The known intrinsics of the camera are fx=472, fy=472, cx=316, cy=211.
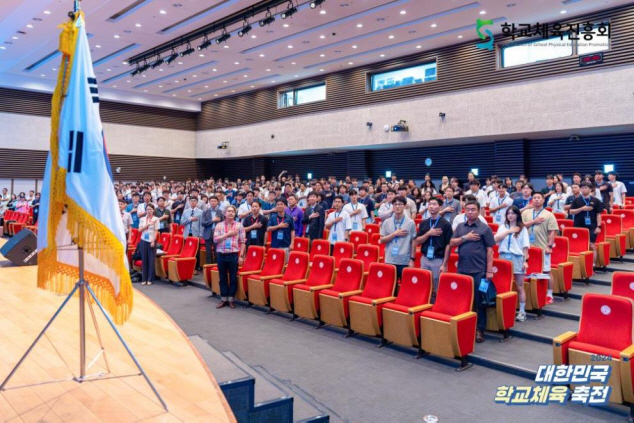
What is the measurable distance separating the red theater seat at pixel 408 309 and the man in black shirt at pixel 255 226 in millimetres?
3001

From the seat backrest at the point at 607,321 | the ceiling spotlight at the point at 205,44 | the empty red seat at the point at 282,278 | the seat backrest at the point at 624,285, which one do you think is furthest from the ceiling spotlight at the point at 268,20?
the seat backrest at the point at 607,321

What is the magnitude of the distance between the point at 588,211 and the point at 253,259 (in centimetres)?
502

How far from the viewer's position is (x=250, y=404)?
3.15 m

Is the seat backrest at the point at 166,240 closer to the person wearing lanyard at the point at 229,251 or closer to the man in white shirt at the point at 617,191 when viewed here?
the person wearing lanyard at the point at 229,251

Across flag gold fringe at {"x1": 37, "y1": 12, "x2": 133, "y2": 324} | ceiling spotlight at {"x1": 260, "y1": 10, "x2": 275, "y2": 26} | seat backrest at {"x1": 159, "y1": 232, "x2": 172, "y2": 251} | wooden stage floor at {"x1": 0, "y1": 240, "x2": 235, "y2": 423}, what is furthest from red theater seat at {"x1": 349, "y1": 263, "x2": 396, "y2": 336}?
ceiling spotlight at {"x1": 260, "y1": 10, "x2": 275, "y2": 26}

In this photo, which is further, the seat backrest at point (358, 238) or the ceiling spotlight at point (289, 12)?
the ceiling spotlight at point (289, 12)

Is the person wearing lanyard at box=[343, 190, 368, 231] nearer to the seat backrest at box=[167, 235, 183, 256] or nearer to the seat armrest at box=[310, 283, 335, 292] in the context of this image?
the seat armrest at box=[310, 283, 335, 292]

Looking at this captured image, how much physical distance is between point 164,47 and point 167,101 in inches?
330

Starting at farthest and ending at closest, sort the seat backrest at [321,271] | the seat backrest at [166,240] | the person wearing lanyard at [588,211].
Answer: the seat backrest at [166,240], the person wearing lanyard at [588,211], the seat backrest at [321,271]

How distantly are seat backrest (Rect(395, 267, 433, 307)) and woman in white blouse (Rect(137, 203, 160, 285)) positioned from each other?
4.75 meters

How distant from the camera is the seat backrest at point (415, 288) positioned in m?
4.92

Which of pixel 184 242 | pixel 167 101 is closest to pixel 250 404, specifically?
A: pixel 184 242

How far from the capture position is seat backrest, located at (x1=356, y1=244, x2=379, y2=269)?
651cm

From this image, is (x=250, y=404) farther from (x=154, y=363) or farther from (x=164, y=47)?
(x=164, y=47)
